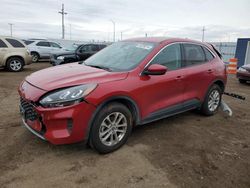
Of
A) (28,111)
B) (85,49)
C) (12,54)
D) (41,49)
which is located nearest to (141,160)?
(28,111)

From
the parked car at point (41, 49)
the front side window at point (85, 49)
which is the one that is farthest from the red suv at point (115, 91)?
the parked car at point (41, 49)

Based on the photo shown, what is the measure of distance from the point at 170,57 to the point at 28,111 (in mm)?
2575

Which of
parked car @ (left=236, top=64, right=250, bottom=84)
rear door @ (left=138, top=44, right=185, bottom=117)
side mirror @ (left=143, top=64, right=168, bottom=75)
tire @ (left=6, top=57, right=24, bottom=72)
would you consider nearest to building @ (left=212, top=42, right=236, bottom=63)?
parked car @ (left=236, top=64, right=250, bottom=84)

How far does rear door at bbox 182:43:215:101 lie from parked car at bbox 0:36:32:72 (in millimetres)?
9588

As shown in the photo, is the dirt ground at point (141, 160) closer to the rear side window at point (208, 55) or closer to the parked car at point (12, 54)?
the rear side window at point (208, 55)

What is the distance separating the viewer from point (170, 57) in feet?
14.0

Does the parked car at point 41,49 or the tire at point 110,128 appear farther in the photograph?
the parked car at point 41,49

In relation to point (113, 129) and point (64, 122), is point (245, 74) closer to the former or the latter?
point (113, 129)

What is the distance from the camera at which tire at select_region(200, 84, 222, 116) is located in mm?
5164

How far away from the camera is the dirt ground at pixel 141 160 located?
9.38ft

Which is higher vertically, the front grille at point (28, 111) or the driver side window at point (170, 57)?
the driver side window at point (170, 57)

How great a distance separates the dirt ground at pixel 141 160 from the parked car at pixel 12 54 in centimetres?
778

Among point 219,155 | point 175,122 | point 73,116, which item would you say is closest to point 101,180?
point 73,116

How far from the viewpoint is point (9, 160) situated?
10.4 ft
